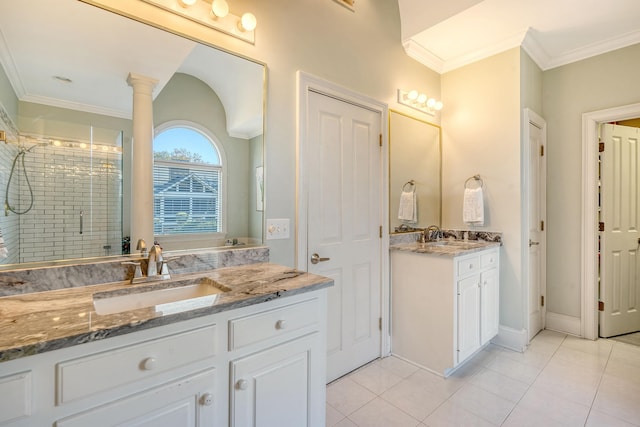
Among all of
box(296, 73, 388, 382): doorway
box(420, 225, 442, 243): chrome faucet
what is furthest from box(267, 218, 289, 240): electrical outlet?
box(420, 225, 442, 243): chrome faucet

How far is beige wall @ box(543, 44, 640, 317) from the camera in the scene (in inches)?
106

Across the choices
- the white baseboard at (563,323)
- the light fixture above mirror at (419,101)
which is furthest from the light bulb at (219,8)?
the white baseboard at (563,323)

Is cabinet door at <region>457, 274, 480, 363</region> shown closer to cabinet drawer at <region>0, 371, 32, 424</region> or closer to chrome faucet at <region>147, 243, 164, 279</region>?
chrome faucet at <region>147, 243, 164, 279</region>

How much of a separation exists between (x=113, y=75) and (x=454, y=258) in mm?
2173

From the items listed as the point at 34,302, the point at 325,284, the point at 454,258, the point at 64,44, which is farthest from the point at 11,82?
the point at 454,258

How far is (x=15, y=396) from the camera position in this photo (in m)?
0.70

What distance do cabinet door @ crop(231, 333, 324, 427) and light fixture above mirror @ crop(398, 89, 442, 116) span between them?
215 centimetres

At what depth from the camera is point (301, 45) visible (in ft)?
6.30

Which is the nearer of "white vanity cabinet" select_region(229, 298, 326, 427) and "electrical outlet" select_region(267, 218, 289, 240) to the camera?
"white vanity cabinet" select_region(229, 298, 326, 427)

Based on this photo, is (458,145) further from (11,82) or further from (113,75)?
(11,82)

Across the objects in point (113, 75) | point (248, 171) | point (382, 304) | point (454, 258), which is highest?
point (113, 75)

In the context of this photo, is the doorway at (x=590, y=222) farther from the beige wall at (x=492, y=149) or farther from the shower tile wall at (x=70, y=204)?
the shower tile wall at (x=70, y=204)

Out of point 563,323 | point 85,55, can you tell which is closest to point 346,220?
point 85,55

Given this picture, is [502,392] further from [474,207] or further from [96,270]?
[96,270]
